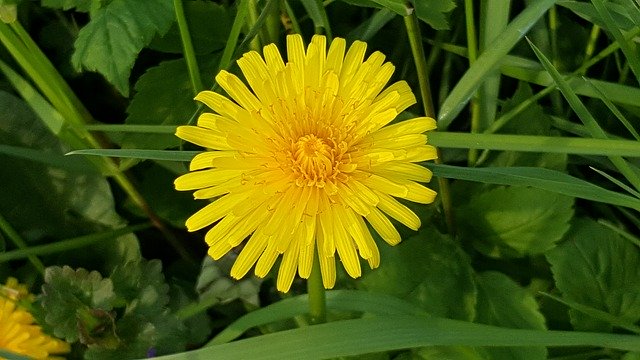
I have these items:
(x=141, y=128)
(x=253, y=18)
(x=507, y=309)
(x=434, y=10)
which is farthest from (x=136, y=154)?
Answer: (x=507, y=309)

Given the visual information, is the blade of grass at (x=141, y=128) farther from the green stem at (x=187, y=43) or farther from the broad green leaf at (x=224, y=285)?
the broad green leaf at (x=224, y=285)

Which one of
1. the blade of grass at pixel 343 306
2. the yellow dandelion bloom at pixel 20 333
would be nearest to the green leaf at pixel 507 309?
the blade of grass at pixel 343 306

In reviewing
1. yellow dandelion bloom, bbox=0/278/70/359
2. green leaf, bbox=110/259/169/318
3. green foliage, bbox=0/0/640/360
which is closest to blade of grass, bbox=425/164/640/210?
green foliage, bbox=0/0/640/360

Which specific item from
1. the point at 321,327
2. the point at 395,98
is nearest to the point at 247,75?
the point at 395,98

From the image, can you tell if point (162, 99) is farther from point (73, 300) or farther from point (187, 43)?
point (73, 300)

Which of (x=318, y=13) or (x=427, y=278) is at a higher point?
(x=318, y=13)
